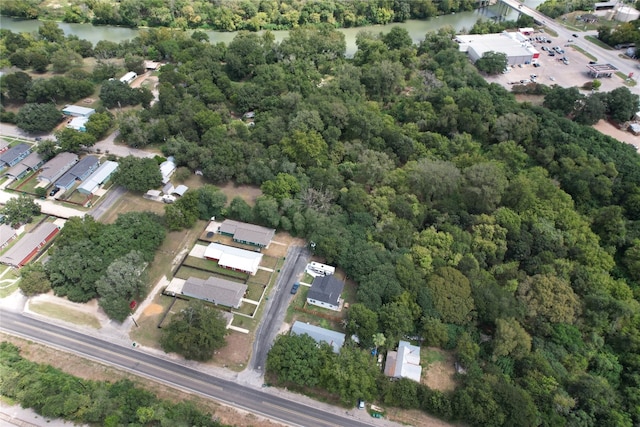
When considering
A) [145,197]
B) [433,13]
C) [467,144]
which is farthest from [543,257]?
[433,13]

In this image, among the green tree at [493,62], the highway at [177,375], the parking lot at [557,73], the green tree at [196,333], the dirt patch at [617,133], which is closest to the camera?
the highway at [177,375]

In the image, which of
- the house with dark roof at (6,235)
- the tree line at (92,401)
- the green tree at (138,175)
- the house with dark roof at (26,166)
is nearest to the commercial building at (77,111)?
the house with dark roof at (26,166)

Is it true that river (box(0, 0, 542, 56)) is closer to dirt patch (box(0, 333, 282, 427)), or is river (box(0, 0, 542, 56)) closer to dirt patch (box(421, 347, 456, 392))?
dirt patch (box(421, 347, 456, 392))

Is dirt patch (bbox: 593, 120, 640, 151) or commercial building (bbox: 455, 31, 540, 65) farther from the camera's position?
commercial building (bbox: 455, 31, 540, 65)

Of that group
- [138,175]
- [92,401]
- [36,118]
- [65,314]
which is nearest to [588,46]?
[138,175]

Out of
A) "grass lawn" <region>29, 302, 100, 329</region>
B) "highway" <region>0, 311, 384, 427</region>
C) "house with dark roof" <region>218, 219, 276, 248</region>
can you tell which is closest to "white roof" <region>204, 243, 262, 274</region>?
"house with dark roof" <region>218, 219, 276, 248</region>

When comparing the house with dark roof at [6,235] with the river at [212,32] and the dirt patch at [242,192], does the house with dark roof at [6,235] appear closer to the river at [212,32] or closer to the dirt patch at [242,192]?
the dirt patch at [242,192]
